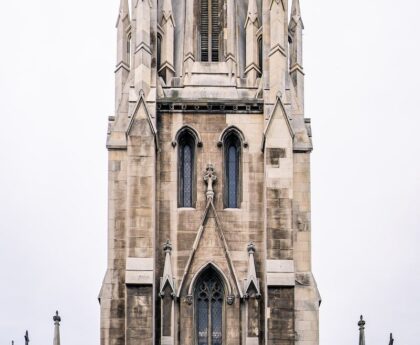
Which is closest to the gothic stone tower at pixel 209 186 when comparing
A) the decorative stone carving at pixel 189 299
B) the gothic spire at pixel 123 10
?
the decorative stone carving at pixel 189 299

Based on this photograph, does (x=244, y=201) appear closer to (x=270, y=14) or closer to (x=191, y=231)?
(x=191, y=231)

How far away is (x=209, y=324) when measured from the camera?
54250 mm

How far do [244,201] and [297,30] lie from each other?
7.38 meters

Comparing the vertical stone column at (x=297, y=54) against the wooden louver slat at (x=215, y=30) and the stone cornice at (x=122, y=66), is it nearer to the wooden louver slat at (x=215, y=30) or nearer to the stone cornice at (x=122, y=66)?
the wooden louver slat at (x=215, y=30)

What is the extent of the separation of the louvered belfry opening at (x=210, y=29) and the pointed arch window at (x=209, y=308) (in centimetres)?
838

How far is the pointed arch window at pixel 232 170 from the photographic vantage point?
184 ft

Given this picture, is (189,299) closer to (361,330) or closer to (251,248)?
(251,248)

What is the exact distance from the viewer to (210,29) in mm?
58844

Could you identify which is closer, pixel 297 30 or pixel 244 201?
pixel 244 201

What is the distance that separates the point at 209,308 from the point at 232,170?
499 centimetres

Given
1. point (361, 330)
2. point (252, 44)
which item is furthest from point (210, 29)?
point (361, 330)

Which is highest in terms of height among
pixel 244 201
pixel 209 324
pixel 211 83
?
pixel 211 83

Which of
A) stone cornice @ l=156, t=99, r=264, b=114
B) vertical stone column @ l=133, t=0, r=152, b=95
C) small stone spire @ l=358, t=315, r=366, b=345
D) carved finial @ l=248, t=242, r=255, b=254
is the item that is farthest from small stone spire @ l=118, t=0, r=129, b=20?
small stone spire @ l=358, t=315, r=366, b=345

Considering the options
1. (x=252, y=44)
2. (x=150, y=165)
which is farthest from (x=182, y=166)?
(x=252, y=44)
